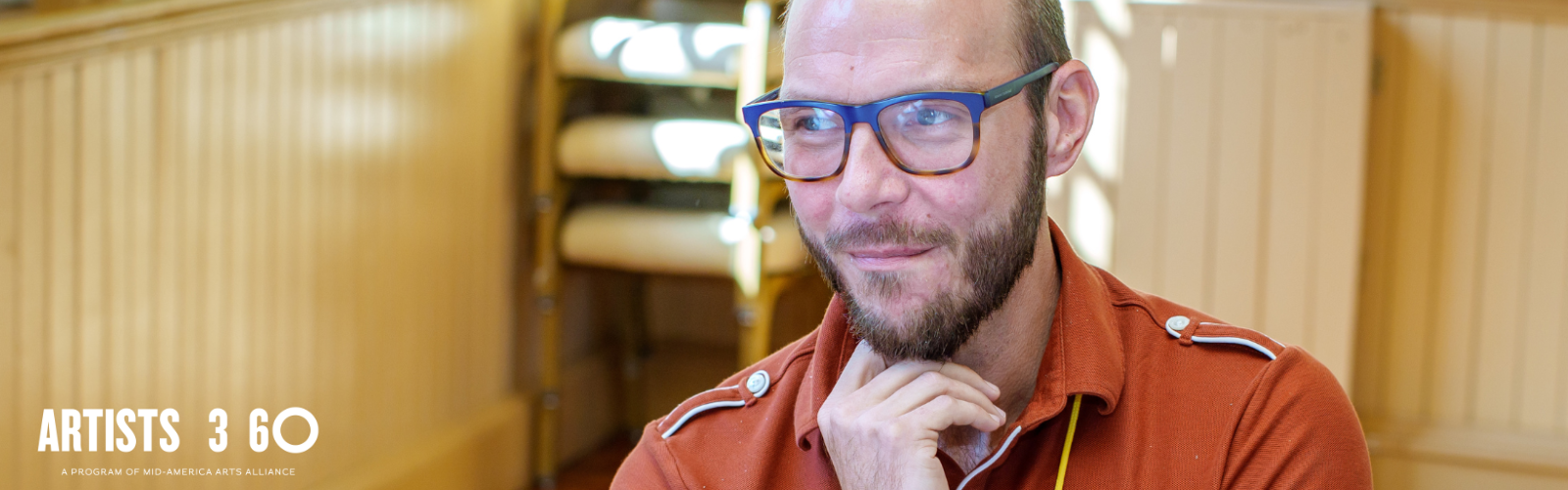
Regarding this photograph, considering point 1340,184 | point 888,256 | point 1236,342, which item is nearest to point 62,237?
point 888,256

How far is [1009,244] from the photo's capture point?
1.06 metres

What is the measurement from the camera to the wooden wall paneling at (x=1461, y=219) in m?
2.60

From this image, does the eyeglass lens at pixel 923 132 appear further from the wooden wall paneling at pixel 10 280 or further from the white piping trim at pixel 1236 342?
the wooden wall paneling at pixel 10 280

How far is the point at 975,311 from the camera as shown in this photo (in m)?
1.06

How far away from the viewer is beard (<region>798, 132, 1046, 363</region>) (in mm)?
1031

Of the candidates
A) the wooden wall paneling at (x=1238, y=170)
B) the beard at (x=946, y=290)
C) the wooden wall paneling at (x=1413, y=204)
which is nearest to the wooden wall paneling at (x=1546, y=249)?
the wooden wall paneling at (x=1413, y=204)

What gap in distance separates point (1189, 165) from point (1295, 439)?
176 cm

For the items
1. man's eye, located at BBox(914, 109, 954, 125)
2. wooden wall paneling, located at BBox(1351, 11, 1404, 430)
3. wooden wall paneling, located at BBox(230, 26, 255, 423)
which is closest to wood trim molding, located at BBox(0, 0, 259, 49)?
wooden wall paneling, located at BBox(230, 26, 255, 423)

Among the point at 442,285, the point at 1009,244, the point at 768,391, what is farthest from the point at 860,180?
the point at 442,285

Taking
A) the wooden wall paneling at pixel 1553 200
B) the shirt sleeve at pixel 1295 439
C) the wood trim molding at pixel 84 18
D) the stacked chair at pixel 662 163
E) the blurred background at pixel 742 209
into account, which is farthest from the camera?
the stacked chair at pixel 662 163

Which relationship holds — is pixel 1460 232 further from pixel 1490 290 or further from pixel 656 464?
pixel 656 464

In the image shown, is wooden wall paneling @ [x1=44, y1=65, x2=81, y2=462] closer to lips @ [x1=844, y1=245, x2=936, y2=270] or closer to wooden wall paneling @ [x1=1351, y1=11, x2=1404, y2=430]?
lips @ [x1=844, y1=245, x2=936, y2=270]

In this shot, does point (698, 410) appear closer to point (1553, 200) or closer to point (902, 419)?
point (902, 419)

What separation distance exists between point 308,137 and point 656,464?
1307 millimetres
